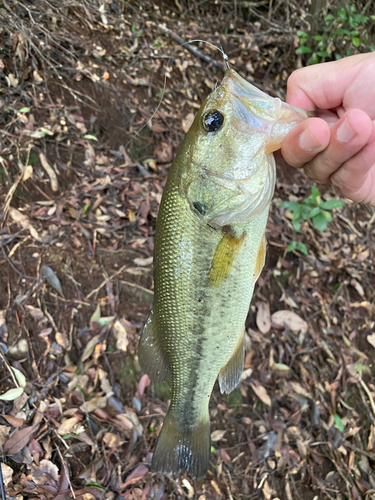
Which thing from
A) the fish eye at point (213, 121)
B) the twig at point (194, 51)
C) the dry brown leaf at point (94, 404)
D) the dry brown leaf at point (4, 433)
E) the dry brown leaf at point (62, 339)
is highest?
the twig at point (194, 51)

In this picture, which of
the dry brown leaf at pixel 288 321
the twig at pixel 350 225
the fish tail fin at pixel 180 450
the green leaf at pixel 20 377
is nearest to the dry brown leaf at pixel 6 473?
the green leaf at pixel 20 377

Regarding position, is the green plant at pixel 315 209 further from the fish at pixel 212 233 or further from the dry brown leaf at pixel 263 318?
the fish at pixel 212 233

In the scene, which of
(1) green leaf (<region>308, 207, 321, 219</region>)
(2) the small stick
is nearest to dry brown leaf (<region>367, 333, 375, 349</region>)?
(1) green leaf (<region>308, 207, 321, 219</region>)

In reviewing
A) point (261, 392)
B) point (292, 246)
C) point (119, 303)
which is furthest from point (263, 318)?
point (119, 303)

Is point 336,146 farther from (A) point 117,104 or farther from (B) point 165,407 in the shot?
(A) point 117,104

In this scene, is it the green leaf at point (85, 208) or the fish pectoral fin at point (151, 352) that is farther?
the green leaf at point (85, 208)
